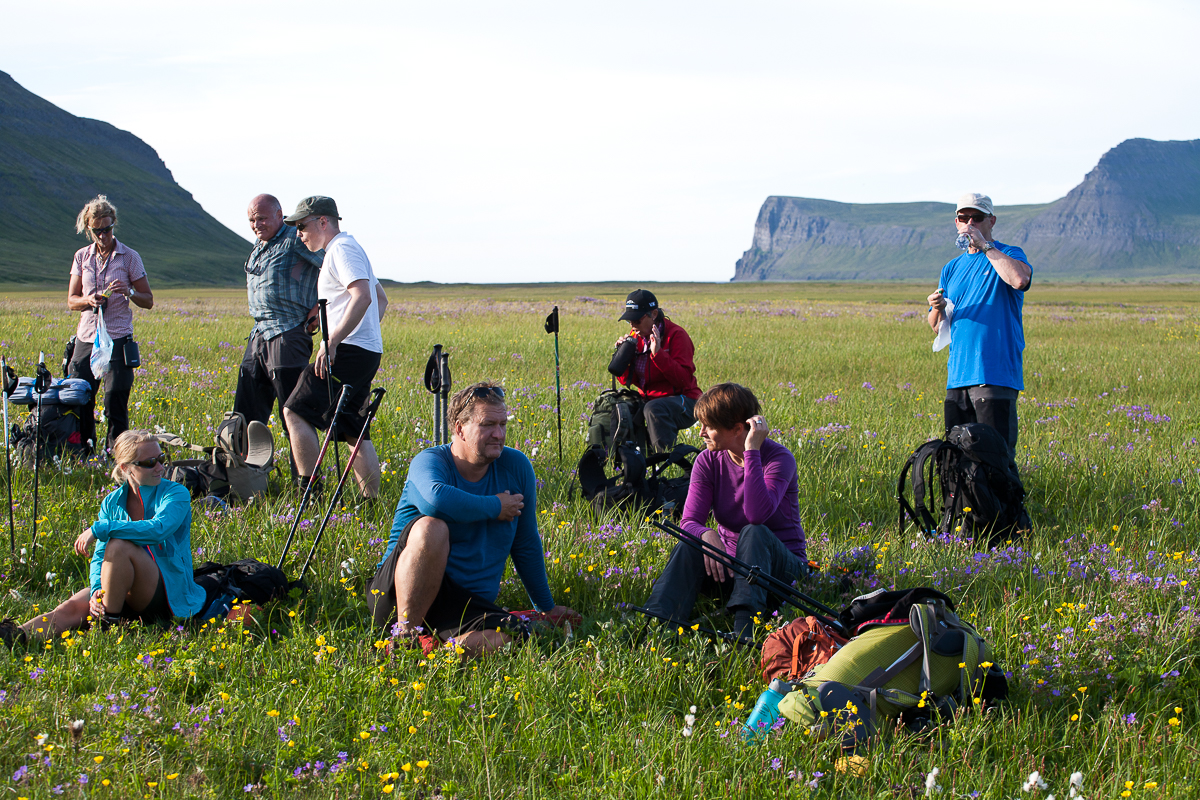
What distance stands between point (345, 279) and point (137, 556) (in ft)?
9.06

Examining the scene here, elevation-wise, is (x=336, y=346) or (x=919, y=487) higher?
(x=336, y=346)

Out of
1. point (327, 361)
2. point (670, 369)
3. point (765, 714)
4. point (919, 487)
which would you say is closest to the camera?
point (765, 714)

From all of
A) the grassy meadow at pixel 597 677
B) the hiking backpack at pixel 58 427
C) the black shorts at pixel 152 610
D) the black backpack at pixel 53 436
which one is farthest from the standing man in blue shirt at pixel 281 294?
the black shorts at pixel 152 610

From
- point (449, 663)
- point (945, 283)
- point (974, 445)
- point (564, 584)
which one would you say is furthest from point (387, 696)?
point (945, 283)

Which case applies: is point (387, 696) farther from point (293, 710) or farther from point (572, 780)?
point (572, 780)

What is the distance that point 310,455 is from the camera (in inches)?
266

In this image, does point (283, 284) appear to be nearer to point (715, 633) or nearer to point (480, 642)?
point (480, 642)

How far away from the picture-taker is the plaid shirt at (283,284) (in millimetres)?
7098

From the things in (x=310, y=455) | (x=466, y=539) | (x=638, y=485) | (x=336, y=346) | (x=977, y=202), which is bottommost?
(x=638, y=485)

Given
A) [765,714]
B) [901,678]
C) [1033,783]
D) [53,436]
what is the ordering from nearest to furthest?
1. [1033,783]
2. [765,714]
3. [901,678]
4. [53,436]

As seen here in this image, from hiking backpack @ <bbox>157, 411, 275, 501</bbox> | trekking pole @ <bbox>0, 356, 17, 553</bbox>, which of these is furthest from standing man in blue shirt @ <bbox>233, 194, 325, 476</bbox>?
trekking pole @ <bbox>0, 356, 17, 553</bbox>

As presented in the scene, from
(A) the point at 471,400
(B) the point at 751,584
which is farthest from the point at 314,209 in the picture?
(B) the point at 751,584

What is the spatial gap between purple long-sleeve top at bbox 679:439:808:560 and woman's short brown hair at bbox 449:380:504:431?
4.29 feet

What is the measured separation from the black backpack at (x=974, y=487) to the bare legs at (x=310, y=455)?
151 inches
